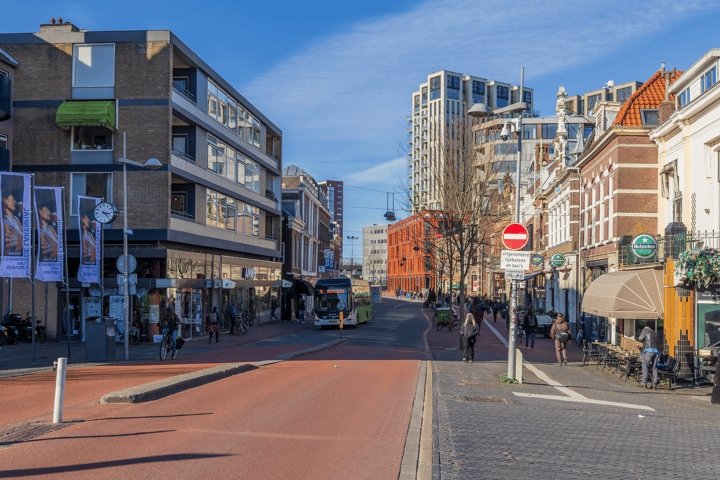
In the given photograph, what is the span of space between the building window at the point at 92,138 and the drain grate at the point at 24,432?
22.8 meters

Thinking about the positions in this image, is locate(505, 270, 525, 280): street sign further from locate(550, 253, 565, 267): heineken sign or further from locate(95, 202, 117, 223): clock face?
locate(550, 253, 565, 267): heineken sign

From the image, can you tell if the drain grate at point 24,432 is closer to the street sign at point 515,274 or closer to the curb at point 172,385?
the curb at point 172,385

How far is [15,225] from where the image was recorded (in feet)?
63.4

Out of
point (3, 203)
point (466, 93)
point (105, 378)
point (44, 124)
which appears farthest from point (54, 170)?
point (466, 93)

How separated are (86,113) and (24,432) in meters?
22.8

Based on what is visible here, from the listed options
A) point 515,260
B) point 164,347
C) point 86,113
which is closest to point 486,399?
point 515,260

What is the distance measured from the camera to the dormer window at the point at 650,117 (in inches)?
986

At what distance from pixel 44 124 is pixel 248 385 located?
834 inches

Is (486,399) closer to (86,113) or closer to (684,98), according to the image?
(684,98)

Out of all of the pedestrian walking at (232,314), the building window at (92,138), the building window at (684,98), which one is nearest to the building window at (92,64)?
the building window at (92,138)

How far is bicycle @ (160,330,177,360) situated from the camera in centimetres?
2108

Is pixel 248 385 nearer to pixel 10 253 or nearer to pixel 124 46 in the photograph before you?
pixel 10 253

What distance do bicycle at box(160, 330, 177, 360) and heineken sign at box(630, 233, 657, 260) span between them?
14683mm

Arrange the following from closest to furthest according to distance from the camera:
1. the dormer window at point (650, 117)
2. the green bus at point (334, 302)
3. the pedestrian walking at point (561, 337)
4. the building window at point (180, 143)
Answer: the pedestrian walking at point (561, 337) < the dormer window at point (650, 117) < the building window at point (180, 143) < the green bus at point (334, 302)
